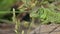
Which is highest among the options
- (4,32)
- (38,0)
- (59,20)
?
(38,0)

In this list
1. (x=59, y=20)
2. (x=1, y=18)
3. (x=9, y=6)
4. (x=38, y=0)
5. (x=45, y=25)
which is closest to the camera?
(x=38, y=0)

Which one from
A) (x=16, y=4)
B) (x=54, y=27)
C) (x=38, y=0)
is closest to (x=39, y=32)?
(x=54, y=27)

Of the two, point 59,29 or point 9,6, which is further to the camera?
point 9,6

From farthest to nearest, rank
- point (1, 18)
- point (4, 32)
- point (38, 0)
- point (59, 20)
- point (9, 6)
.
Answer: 1. point (9, 6)
2. point (1, 18)
3. point (4, 32)
4. point (59, 20)
5. point (38, 0)

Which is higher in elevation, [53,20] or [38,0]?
[38,0]

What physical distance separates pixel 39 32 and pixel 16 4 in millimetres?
867

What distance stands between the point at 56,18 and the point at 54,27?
0.26 feet

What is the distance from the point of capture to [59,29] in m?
1.72

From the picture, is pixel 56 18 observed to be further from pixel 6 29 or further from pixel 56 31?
pixel 6 29

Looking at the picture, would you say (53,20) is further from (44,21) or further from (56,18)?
(44,21)

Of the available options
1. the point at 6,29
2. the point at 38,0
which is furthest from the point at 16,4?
the point at 38,0

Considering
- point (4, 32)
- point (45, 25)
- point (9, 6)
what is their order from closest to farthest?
point (45, 25) < point (4, 32) < point (9, 6)

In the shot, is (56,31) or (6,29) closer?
(56,31)

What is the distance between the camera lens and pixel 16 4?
246 centimetres
